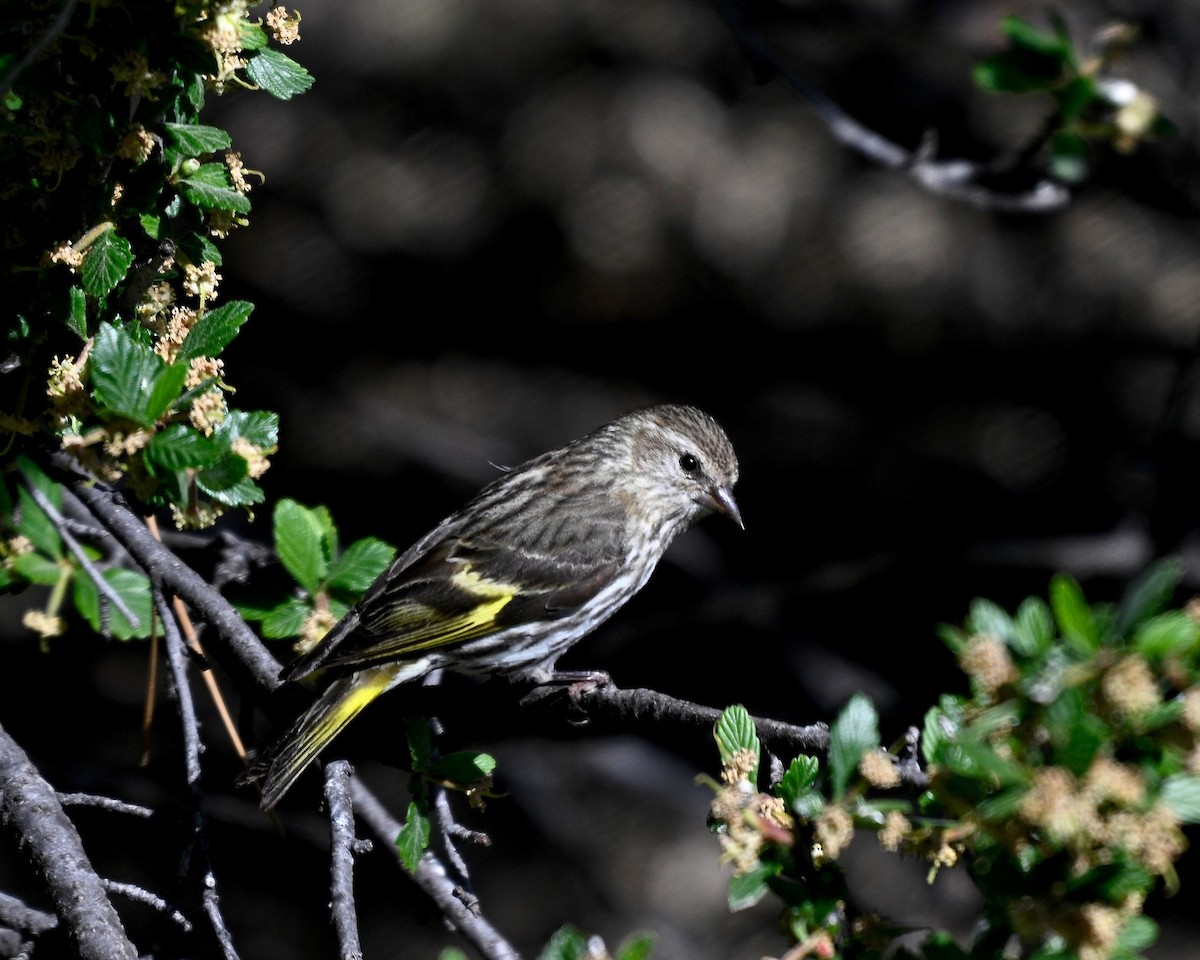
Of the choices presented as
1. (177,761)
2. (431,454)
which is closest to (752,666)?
(431,454)

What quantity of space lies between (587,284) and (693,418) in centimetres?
169

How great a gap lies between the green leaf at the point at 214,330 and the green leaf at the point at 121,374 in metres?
0.07

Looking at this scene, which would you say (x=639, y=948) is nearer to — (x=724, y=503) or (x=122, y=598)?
(x=122, y=598)

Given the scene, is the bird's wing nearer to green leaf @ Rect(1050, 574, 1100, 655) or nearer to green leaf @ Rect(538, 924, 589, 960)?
green leaf @ Rect(538, 924, 589, 960)

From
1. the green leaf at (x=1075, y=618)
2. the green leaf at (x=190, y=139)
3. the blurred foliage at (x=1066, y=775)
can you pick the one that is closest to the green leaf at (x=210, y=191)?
the green leaf at (x=190, y=139)

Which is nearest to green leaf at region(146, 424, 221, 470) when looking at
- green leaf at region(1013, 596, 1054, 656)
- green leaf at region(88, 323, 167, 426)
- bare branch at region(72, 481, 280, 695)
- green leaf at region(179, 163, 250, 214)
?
green leaf at region(88, 323, 167, 426)

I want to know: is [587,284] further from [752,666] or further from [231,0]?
[231,0]

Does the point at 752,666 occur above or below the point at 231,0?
below

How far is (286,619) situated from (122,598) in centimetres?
30

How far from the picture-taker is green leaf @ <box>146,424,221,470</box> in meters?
1.67

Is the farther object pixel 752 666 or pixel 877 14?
pixel 877 14

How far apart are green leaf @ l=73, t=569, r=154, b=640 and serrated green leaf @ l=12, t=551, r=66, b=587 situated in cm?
4

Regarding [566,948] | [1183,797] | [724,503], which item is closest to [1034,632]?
[1183,797]

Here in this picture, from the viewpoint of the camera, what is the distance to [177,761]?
3.89 metres
